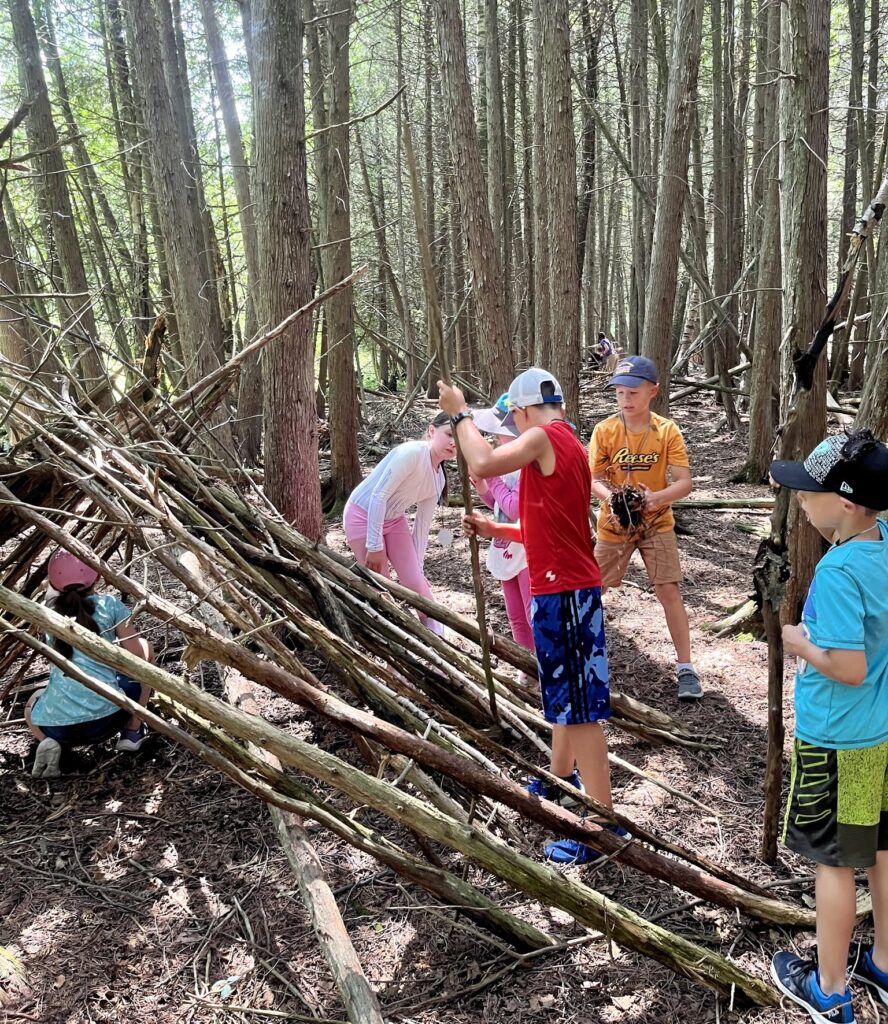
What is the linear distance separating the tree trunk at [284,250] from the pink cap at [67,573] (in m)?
1.46

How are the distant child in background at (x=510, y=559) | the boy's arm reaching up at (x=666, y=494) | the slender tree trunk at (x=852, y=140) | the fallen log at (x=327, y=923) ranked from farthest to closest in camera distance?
the slender tree trunk at (x=852, y=140) → the distant child in background at (x=510, y=559) → the boy's arm reaching up at (x=666, y=494) → the fallen log at (x=327, y=923)

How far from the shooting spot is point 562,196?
6.84 m

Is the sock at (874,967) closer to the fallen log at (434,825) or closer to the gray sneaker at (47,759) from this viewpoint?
the fallen log at (434,825)

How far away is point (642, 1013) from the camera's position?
2.28 metres

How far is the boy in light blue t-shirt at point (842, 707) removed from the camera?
206 cm

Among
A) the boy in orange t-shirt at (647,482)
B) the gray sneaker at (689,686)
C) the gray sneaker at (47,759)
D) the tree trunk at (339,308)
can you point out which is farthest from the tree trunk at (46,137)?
the gray sneaker at (689,686)

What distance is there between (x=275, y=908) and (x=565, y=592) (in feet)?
5.08

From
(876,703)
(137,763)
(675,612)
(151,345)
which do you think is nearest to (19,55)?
(151,345)

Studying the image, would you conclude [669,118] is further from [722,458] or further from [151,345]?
[151,345]

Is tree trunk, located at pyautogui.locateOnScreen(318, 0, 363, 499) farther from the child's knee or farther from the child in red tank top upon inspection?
the child in red tank top

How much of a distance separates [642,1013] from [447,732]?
116 centimetres

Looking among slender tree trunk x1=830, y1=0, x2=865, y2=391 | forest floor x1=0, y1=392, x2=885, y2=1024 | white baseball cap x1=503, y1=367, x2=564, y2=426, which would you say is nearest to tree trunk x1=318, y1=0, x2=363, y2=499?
forest floor x1=0, y1=392, x2=885, y2=1024

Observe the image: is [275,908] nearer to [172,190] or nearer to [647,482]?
[647,482]

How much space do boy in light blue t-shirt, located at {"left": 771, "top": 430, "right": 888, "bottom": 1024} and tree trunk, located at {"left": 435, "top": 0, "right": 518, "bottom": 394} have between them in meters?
5.06
